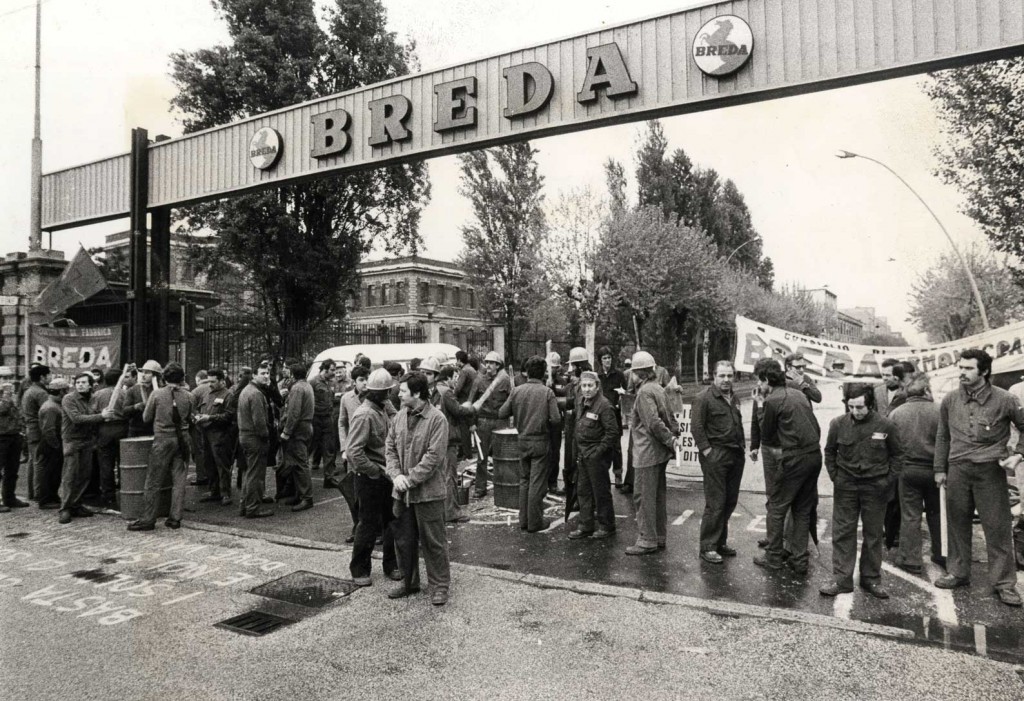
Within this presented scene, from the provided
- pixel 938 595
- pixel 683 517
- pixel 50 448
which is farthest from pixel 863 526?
pixel 50 448

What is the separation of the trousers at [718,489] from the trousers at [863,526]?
109 centimetres

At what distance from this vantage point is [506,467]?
8.63m

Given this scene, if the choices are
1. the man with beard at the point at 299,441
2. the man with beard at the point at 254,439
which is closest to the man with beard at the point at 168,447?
the man with beard at the point at 254,439

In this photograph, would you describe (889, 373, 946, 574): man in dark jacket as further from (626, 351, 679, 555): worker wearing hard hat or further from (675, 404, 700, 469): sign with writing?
(675, 404, 700, 469): sign with writing

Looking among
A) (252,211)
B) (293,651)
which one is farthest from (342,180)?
(293,651)

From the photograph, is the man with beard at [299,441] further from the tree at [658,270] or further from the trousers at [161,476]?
the tree at [658,270]

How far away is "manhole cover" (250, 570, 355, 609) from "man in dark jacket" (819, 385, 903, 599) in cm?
402

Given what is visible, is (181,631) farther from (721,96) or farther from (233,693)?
(721,96)

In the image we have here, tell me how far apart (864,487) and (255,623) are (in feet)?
16.2

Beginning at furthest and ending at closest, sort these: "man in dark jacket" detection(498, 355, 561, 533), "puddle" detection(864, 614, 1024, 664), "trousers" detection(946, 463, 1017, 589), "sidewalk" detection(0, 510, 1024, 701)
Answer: "man in dark jacket" detection(498, 355, 561, 533) < "trousers" detection(946, 463, 1017, 589) < "puddle" detection(864, 614, 1024, 664) < "sidewalk" detection(0, 510, 1024, 701)

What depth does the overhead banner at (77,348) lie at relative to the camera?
44.0ft

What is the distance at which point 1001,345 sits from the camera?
8445mm

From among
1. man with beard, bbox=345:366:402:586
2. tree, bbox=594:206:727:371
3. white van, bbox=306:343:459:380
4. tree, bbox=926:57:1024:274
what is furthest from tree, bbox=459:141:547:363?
man with beard, bbox=345:366:402:586

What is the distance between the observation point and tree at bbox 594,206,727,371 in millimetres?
28000
